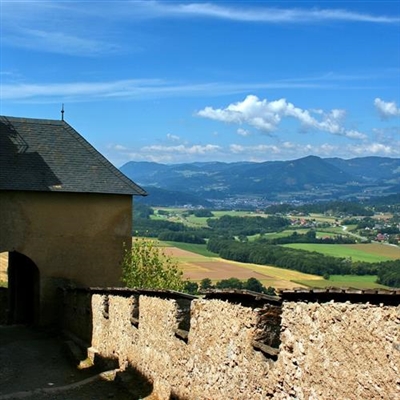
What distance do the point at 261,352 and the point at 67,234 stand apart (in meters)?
16.8

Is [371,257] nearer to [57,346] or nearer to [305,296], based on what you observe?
[57,346]

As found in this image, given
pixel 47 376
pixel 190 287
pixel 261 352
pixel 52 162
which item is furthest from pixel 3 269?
pixel 261 352

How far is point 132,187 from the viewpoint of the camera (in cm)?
2495

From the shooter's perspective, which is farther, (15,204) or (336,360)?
(15,204)

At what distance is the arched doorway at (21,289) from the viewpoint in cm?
2483

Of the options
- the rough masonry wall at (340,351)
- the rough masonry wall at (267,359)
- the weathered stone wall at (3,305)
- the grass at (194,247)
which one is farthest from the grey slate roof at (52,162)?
the grass at (194,247)

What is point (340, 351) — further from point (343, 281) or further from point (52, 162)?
point (343, 281)

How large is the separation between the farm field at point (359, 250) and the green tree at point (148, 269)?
5132 cm

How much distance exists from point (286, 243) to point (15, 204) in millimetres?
84391

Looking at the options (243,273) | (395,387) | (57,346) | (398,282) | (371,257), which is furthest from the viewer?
(371,257)

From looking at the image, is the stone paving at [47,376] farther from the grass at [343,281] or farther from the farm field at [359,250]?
the farm field at [359,250]

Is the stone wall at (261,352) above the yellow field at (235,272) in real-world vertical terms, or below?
above

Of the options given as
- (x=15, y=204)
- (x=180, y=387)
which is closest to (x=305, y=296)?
A: (x=180, y=387)

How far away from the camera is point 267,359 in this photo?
796 centimetres
